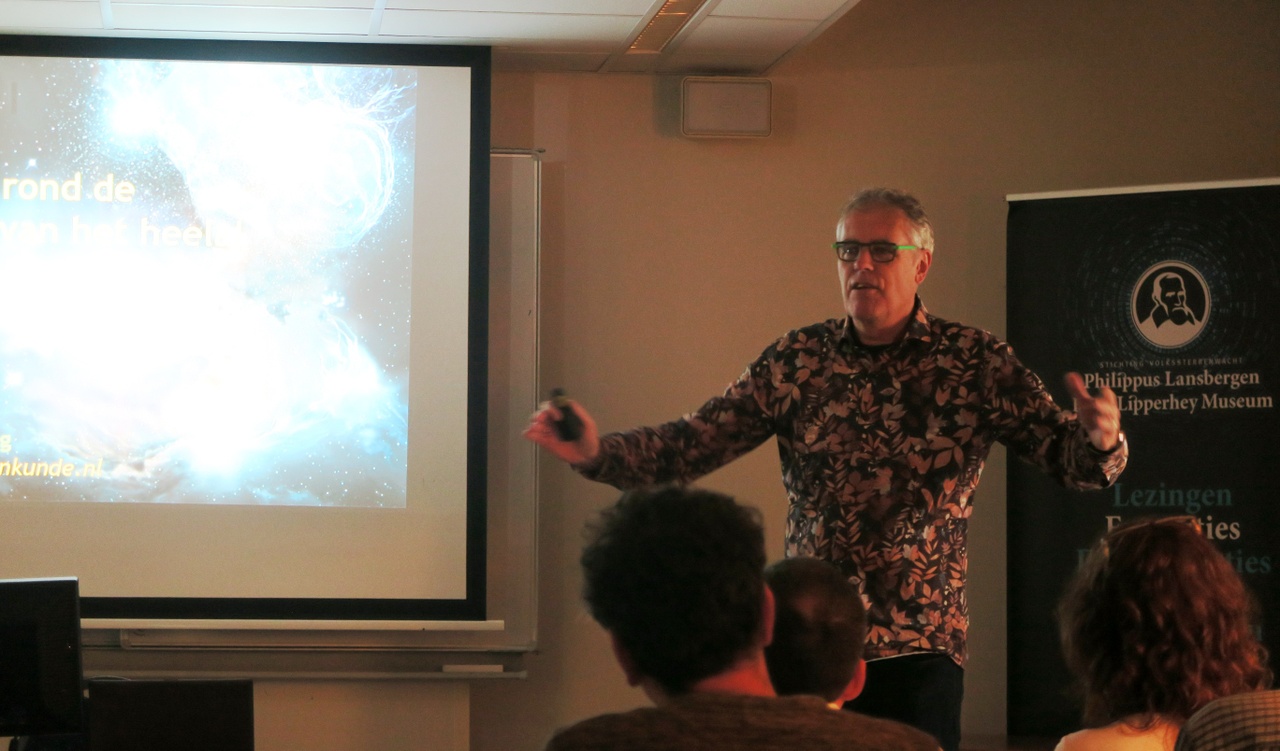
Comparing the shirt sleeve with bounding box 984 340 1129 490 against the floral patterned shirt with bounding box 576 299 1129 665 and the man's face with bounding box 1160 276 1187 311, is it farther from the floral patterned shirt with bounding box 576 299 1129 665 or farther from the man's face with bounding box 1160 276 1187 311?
the man's face with bounding box 1160 276 1187 311

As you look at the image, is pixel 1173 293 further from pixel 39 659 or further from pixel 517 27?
pixel 39 659

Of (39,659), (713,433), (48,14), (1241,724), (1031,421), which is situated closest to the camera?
(1241,724)

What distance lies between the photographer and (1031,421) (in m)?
2.28

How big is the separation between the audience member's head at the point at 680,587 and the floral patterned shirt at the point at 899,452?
110 cm

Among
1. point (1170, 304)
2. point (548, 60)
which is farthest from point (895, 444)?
point (548, 60)

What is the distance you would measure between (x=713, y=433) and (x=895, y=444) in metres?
0.37

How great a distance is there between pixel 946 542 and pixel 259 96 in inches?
117

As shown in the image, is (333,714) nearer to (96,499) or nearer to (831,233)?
(96,499)

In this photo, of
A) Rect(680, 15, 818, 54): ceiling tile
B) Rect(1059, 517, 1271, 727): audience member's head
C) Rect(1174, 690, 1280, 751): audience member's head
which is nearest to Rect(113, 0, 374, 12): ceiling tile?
Rect(680, 15, 818, 54): ceiling tile

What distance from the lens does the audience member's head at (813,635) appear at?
1.56 meters

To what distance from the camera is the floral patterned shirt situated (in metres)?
2.21

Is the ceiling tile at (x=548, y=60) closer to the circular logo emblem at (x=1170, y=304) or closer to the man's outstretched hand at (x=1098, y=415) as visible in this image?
the circular logo emblem at (x=1170, y=304)

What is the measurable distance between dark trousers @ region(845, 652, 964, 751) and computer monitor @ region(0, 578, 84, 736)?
70.9 inches

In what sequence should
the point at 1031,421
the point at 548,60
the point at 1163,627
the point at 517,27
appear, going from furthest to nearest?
the point at 548,60 < the point at 517,27 < the point at 1031,421 < the point at 1163,627
